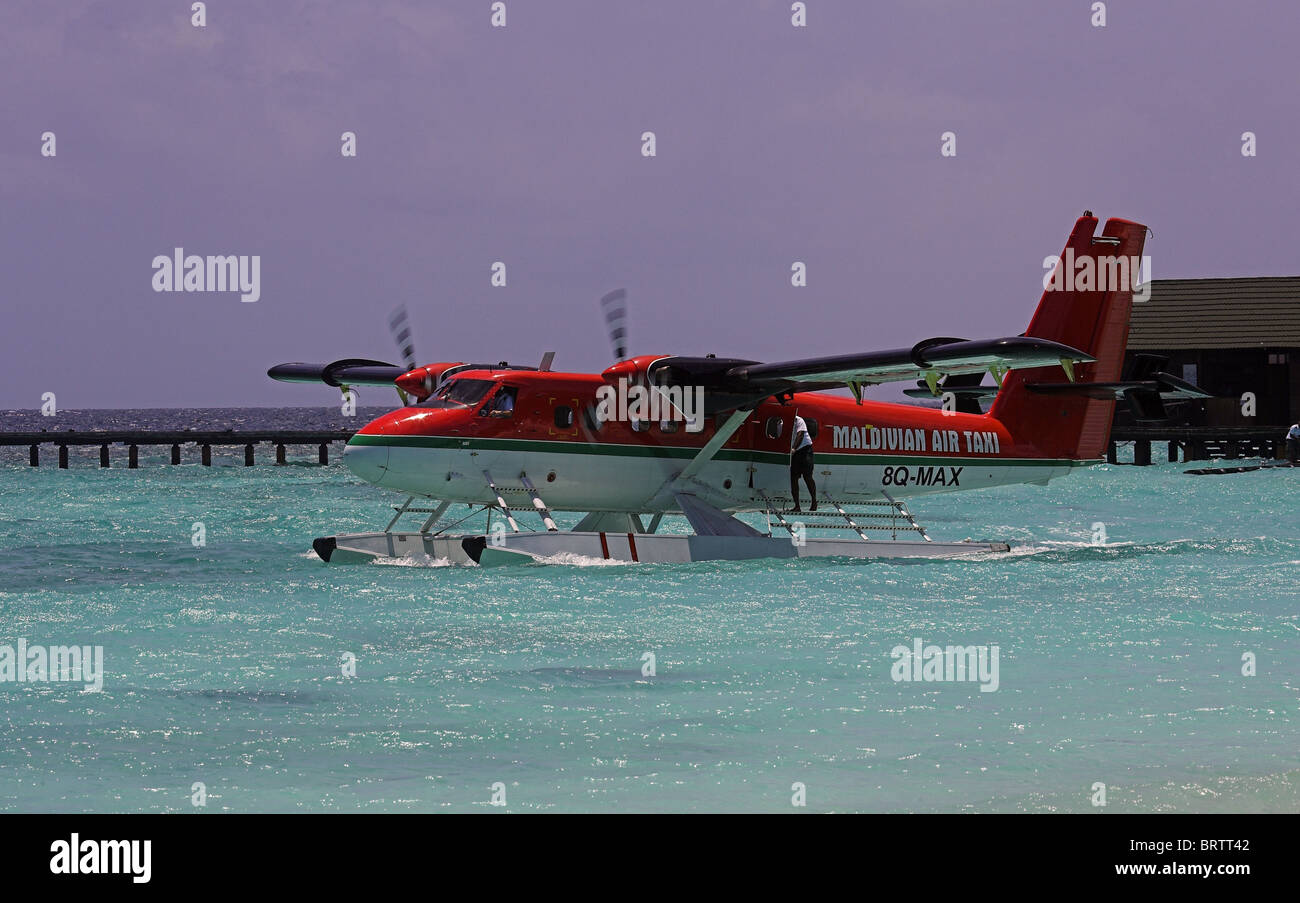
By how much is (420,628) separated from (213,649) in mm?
1818

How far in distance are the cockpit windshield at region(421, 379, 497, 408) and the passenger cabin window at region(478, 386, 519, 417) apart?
0.13 metres

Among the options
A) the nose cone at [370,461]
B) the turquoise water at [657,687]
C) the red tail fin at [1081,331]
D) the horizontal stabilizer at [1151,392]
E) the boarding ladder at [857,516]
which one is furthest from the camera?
the red tail fin at [1081,331]

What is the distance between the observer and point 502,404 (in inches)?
632

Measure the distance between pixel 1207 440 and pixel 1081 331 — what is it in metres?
29.4

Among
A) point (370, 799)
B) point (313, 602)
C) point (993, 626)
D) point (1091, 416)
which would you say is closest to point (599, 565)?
point (313, 602)

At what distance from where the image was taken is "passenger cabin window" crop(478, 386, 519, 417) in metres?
16.0

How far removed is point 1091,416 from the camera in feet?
63.8

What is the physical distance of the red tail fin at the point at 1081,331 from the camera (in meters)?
19.0

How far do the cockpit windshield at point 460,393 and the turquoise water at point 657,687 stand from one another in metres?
2.02

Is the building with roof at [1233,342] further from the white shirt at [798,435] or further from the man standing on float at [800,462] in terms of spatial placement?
the man standing on float at [800,462]
